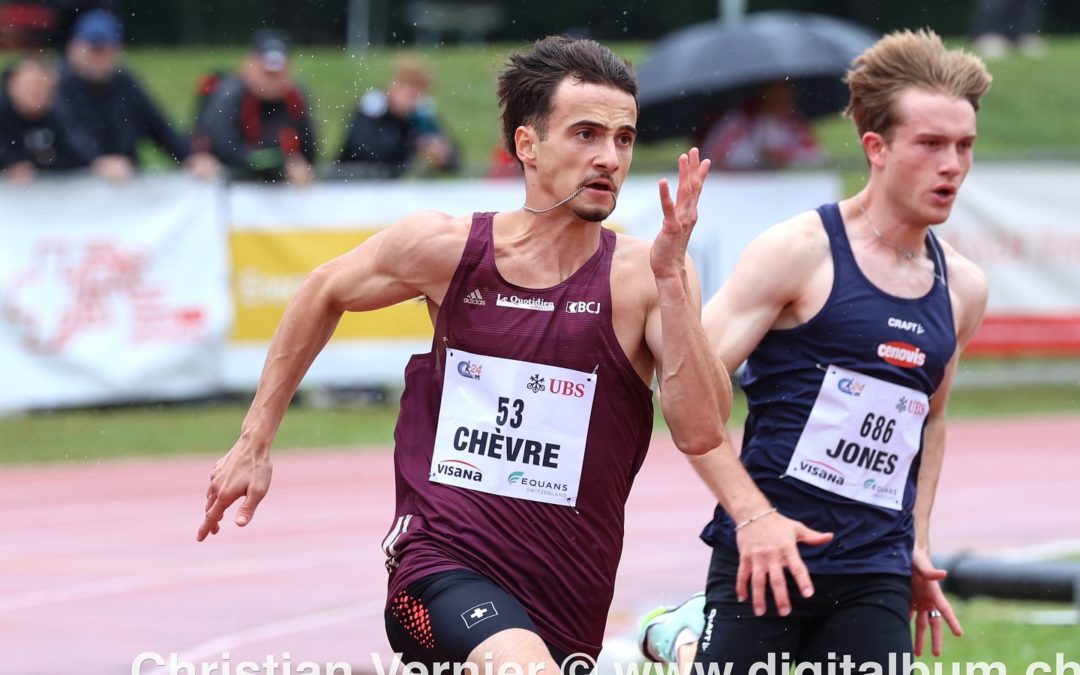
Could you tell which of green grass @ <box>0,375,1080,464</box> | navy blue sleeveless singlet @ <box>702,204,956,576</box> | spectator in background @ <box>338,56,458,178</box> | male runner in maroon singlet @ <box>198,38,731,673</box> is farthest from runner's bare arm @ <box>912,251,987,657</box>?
spectator in background @ <box>338,56,458,178</box>

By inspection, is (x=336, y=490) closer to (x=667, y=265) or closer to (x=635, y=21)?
(x=667, y=265)

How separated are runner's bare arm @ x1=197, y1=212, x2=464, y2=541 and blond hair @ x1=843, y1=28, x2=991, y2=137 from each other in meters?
1.31

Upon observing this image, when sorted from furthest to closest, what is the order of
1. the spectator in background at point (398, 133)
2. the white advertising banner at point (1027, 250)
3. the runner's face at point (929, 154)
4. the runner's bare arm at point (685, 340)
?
the white advertising banner at point (1027, 250)
the spectator in background at point (398, 133)
the runner's face at point (929, 154)
the runner's bare arm at point (685, 340)

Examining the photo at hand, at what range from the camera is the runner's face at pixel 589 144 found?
4.55m

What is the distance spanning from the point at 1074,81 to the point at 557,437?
28.5 m

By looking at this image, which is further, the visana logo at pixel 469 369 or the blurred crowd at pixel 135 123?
the blurred crowd at pixel 135 123

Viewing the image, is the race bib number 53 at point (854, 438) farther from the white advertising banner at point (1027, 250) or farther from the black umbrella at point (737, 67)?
the black umbrella at point (737, 67)

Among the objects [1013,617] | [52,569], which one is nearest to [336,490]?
[52,569]

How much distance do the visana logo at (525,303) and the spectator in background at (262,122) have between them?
9.16 m

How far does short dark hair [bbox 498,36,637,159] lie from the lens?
15.3ft

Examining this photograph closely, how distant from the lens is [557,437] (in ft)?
14.9

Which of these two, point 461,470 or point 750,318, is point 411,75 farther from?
point 461,470

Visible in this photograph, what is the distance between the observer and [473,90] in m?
30.0

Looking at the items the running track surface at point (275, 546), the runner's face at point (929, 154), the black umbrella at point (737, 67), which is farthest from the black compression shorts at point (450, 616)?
the black umbrella at point (737, 67)
